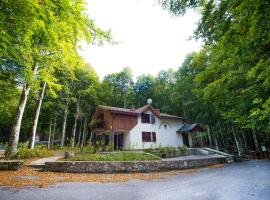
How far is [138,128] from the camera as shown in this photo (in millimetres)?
23359

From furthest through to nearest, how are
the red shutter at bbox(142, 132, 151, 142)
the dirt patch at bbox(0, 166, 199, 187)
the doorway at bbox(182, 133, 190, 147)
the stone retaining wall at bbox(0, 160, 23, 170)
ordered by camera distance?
1. the doorway at bbox(182, 133, 190, 147)
2. the red shutter at bbox(142, 132, 151, 142)
3. the stone retaining wall at bbox(0, 160, 23, 170)
4. the dirt patch at bbox(0, 166, 199, 187)

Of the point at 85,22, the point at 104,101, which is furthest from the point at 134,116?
the point at 85,22

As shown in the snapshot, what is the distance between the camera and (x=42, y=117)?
3075 cm

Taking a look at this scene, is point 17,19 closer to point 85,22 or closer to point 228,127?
point 85,22

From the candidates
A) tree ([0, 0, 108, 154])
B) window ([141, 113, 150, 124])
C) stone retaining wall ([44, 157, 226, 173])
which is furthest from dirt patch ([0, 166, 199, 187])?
window ([141, 113, 150, 124])

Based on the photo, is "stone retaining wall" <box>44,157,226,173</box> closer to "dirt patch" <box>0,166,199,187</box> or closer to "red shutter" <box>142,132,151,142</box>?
"dirt patch" <box>0,166,199,187</box>

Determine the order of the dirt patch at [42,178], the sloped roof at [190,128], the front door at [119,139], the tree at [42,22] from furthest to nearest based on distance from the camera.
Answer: the sloped roof at [190,128], the front door at [119,139], the dirt patch at [42,178], the tree at [42,22]

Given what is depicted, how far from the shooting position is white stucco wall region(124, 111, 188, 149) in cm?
2239

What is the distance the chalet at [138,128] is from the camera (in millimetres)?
21900

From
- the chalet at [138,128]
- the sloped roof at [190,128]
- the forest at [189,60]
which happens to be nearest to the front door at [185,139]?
the chalet at [138,128]

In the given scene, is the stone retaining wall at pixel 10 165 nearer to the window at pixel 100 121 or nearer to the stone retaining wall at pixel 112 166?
the stone retaining wall at pixel 112 166

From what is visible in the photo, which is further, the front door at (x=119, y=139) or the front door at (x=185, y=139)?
the front door at (x=185, y=139)

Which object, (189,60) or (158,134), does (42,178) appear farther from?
(189,60)

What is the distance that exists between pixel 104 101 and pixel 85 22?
30882 mm
